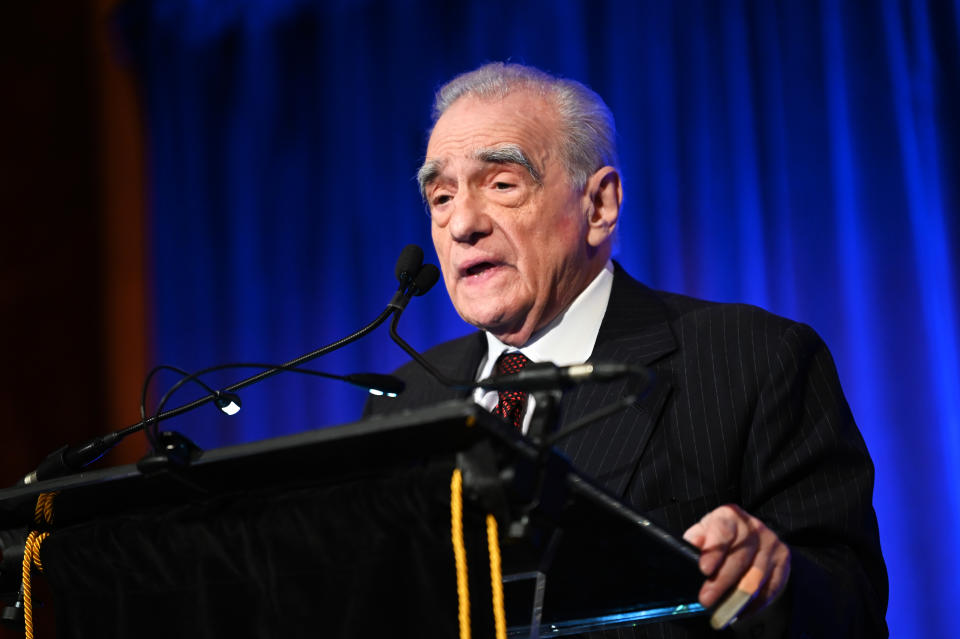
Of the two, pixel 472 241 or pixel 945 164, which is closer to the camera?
pixel 472 241

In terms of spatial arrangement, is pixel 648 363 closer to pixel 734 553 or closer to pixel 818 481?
pixel 818 481

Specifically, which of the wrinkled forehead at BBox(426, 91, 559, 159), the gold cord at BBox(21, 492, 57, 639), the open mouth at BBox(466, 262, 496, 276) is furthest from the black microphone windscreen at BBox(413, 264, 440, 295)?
the gold cord at BBox(21, 492, 57, 639)

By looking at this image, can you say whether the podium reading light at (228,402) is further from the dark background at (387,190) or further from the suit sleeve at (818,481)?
the dark background at (387,190)

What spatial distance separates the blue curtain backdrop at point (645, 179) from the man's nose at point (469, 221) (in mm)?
1027

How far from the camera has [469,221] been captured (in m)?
2.11

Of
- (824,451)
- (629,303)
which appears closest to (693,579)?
(824,451)

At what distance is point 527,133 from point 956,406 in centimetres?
131

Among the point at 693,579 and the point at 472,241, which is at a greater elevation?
the point at 472,241

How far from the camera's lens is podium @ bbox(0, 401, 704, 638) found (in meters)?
0.95

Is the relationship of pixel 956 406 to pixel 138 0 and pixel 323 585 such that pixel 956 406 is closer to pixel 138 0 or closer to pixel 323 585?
pixel 323 585

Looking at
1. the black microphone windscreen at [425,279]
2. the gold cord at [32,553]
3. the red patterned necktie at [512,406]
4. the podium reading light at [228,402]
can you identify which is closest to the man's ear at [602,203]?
the red patterned necktie at [512,406]

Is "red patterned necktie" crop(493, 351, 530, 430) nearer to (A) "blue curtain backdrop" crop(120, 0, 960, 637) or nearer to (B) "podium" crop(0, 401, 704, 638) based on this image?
(B) "podium" crop(0, 401, 704, 638)

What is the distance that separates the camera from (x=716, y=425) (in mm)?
1762

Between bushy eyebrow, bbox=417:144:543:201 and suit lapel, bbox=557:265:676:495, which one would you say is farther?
bushy eyebrow, bbox=417:144:543:201
